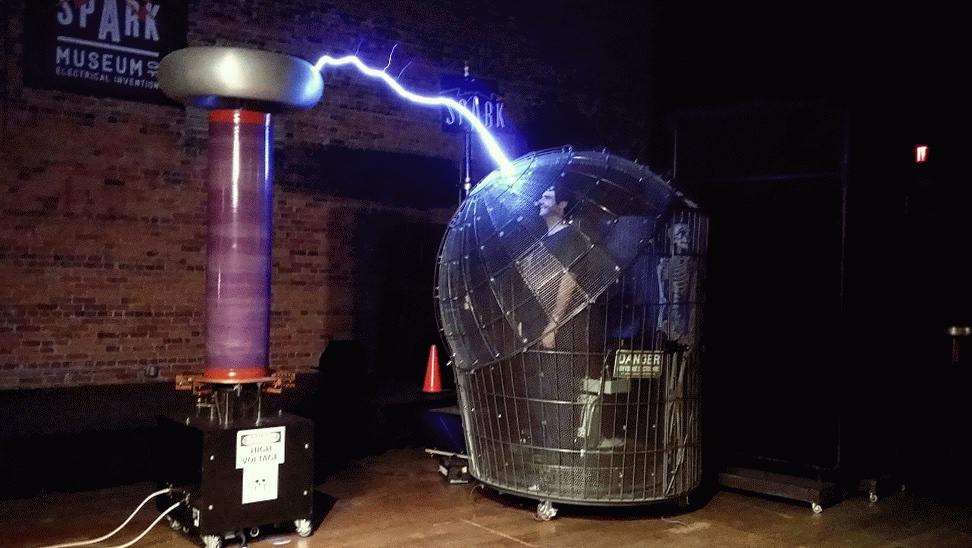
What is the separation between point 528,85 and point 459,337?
518 centimetres

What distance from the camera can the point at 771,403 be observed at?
5.65 m

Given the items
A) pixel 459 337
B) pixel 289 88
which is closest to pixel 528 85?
pixel 459 337

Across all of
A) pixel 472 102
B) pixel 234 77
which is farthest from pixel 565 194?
pixel 472 102

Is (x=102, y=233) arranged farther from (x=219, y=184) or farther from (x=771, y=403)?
(x=771, y=403)

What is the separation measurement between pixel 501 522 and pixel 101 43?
14.9 ft

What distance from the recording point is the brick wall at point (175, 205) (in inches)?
254

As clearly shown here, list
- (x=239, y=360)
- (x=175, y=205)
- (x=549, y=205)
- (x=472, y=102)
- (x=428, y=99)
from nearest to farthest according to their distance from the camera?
(x=239, y=360) < (x=549, y=205) < (x=428, y=99) < (x=175, y=205) < (x=472, y=102)

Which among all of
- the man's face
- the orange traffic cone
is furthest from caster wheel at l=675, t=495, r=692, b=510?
the orange traffic cone

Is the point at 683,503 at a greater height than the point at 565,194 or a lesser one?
lesser

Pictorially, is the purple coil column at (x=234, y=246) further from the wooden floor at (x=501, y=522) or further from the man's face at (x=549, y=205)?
the man's face at (x=549, y=205)

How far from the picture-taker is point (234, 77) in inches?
152

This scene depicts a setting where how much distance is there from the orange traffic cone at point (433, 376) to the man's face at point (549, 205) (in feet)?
8.53

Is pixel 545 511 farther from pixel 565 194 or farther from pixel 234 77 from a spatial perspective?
pixel 234 77

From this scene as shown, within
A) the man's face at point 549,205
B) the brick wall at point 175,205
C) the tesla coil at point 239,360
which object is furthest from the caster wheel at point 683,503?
the brick wall at point 175,205
